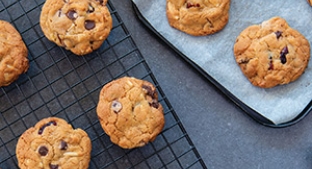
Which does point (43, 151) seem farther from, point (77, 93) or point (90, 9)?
point (90, 9)

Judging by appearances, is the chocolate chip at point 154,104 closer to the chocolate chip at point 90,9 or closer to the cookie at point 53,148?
the cookie at point 53,148

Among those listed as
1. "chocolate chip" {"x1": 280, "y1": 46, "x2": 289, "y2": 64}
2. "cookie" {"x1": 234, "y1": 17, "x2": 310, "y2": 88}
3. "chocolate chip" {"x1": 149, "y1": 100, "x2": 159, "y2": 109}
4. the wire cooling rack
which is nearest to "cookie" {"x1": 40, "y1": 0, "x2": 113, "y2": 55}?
the wire cooling rack

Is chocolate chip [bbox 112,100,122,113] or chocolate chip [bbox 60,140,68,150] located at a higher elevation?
chocolate chip [bbox 112,100,122,113]

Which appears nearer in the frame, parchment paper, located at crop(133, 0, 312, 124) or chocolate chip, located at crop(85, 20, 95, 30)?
chocolate chip, located at crop(85, 20, 95, 30)

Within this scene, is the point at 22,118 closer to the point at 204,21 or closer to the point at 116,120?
the point at 116,120

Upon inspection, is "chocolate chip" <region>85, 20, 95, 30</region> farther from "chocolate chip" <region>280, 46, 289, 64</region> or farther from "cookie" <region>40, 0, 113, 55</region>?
"chocolate chip" <region>280, 46, 289, 64</region>

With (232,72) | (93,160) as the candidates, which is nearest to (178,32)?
(232,72)

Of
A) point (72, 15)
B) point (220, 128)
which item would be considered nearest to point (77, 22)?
point (72, 15)

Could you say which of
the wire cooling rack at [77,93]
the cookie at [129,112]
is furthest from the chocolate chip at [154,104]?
the wire cooling rack at [77,93]
